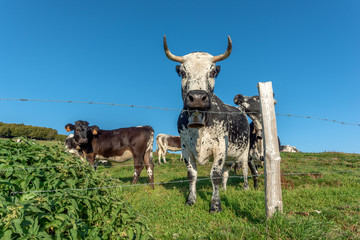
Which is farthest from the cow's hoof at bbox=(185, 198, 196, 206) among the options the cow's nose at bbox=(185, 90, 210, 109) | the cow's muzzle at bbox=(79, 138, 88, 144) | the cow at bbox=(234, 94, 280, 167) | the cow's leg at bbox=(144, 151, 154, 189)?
the cow's muzzle at bbox=(79, 138, 88, 144)

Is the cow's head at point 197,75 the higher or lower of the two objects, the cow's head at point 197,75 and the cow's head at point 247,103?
the lower

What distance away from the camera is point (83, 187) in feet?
9.63

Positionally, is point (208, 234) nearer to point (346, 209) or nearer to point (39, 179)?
point (39, 179)

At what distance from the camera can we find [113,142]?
9727mm

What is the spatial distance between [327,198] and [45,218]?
18.3ft

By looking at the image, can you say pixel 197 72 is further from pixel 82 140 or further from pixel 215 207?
pixel 82 140

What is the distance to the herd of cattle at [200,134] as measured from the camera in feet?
15.3

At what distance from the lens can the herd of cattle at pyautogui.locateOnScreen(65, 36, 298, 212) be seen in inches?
183

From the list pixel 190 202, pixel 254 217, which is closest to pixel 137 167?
pixel 190 202

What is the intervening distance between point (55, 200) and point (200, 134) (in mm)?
3167

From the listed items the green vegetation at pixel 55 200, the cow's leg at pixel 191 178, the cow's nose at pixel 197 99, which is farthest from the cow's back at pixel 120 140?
the green vegetation at pixel 55 200

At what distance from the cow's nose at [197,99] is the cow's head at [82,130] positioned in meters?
6.48

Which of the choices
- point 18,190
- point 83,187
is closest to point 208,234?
point 83,187

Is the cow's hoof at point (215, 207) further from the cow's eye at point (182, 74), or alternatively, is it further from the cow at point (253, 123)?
the cow at point (253, 123)
